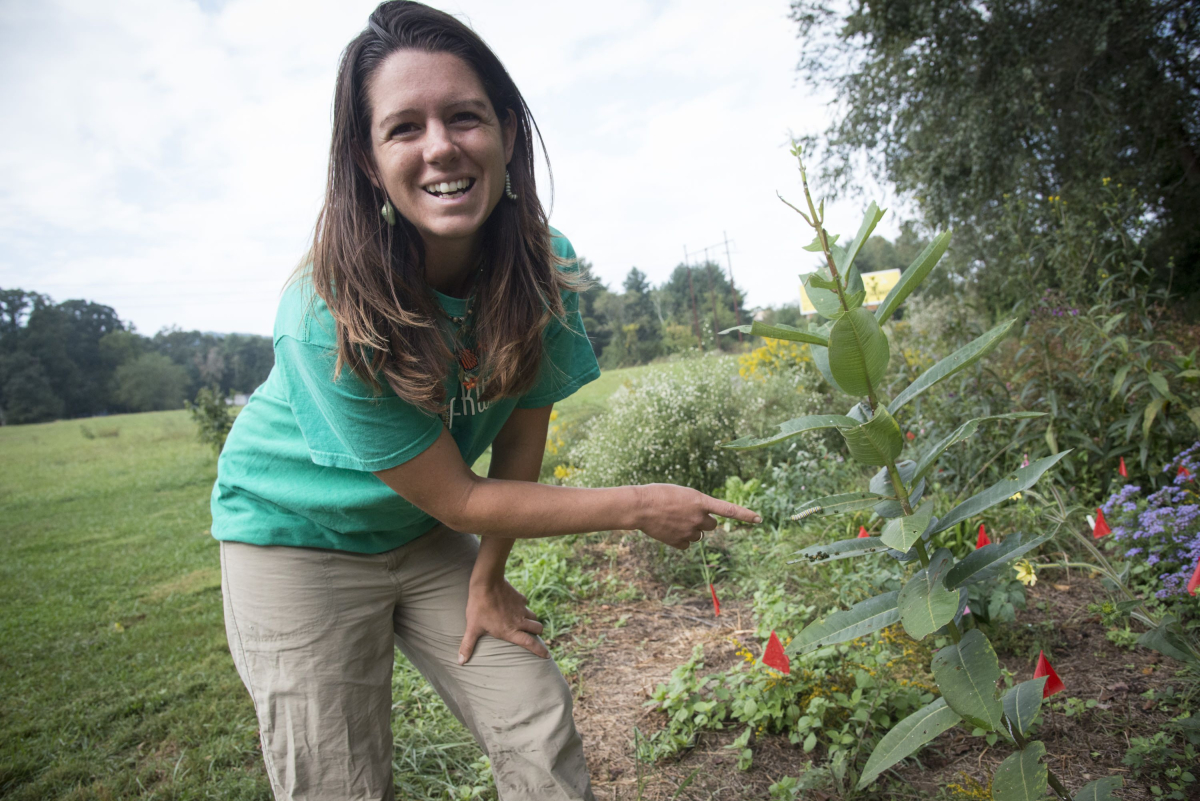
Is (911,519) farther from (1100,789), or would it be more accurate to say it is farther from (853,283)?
(1100,789)

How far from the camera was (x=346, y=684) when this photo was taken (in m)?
1.51

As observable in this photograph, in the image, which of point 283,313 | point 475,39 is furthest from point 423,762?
point 475,39

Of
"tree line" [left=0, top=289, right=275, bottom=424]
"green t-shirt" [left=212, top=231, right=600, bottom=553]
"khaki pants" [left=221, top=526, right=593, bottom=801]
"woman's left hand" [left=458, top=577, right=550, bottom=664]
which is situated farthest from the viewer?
"tree line" [left=0, top=289, right=275, bottom=424]

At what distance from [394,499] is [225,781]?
160cm

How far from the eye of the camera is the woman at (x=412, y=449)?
1.28 metres

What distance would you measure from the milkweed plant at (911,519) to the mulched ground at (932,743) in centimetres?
62

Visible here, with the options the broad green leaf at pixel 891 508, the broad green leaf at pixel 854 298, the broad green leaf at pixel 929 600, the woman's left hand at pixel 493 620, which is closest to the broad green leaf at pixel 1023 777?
the broad green leaf at pixel 929 600

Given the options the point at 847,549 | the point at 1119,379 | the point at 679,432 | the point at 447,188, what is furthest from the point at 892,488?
the point at 679,432

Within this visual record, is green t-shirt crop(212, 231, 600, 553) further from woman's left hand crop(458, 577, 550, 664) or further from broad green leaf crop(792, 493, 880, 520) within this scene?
broad green leaf crop(792, 493, 880, 520)

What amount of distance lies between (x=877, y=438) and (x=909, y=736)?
0.54 m

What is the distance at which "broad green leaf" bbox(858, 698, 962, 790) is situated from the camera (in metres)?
1.14

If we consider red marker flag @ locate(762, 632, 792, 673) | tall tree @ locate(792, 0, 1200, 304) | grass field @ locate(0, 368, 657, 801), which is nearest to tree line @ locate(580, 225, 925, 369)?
tall tree @ locate(792, 0, 1200, 304)

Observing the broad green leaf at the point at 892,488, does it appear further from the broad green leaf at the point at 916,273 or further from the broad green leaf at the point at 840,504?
the broad green leaf at the point at 916,273

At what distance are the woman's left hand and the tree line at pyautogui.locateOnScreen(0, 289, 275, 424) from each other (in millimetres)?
21296
